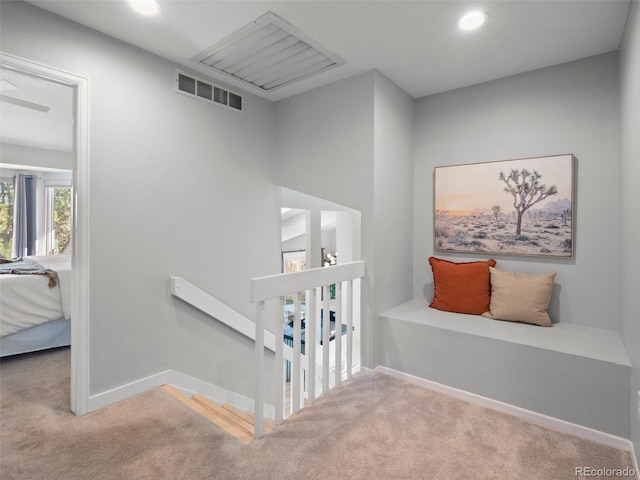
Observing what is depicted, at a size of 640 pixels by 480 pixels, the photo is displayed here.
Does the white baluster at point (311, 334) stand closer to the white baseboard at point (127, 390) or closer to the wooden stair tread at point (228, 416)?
the wooden stair tread at point (228, 416)

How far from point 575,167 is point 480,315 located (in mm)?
1229

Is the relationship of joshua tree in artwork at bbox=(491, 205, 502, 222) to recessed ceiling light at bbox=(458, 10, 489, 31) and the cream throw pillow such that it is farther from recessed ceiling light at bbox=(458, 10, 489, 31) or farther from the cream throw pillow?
recessed ceiling light at bbox=(458, 10, 489, 31)

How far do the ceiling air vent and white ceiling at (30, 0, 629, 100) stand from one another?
0.06 m

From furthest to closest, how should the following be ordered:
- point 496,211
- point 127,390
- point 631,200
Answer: point 496,211
point 127,390
point 631,200

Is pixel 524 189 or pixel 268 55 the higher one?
pixel 268 55

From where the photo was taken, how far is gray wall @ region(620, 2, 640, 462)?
1.55 meters

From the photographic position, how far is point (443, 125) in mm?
2898

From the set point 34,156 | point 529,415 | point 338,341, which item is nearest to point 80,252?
point 338,341

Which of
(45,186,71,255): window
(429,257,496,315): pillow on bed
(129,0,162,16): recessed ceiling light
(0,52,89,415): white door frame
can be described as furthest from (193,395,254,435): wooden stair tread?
(45,186,71,255): window

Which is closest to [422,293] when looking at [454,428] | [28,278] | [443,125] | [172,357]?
[454,428]

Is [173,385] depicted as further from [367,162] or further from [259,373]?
[367,162]

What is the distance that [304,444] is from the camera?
5.63ft

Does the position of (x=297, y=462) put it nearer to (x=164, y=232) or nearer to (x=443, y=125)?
(x=164, y=232)

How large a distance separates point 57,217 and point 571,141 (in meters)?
7.21
